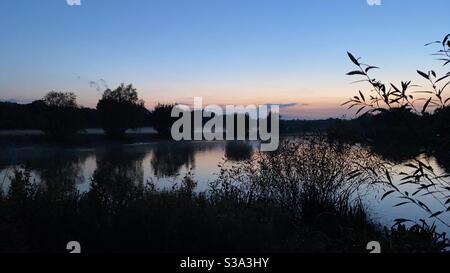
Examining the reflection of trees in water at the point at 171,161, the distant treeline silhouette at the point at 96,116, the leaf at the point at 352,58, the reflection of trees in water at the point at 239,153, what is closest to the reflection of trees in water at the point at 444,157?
the leaf at the point at 352,58

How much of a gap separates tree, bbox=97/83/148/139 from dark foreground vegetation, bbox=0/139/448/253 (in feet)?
149

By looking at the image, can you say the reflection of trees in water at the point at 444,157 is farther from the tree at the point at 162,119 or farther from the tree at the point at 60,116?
the tree at the point at 162,119

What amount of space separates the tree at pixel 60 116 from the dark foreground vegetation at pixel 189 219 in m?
37.2

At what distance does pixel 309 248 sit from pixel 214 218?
4.91 feet

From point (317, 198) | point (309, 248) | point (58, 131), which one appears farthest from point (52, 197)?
point (58, 131)

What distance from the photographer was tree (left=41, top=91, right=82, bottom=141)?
44281 mm

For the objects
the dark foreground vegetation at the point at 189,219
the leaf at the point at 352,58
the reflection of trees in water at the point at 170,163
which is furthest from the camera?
the reflection of trees in water at the point at 170,163

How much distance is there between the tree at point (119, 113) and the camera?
5444 cm

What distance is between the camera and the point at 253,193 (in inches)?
433

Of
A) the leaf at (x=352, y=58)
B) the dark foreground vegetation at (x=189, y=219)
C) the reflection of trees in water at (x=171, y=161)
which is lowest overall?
the reflection of trees in water at (x=171, y=161)

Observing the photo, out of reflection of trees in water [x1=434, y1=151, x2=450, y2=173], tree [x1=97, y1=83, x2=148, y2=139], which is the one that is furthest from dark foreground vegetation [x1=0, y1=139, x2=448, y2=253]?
tree [x1=97, y1=83, x2=148, y2=139]

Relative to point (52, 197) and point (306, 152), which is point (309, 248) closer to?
point (52, 197)

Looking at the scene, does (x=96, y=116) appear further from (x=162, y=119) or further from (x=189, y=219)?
(x=189, y=219)

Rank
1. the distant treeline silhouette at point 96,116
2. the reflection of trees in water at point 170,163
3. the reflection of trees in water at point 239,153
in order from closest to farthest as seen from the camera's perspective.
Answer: the reflection of trees in water at point 239,153 → the reflection of trees in water at point 170,163 → the distant treeline silhouette at point 96,116
